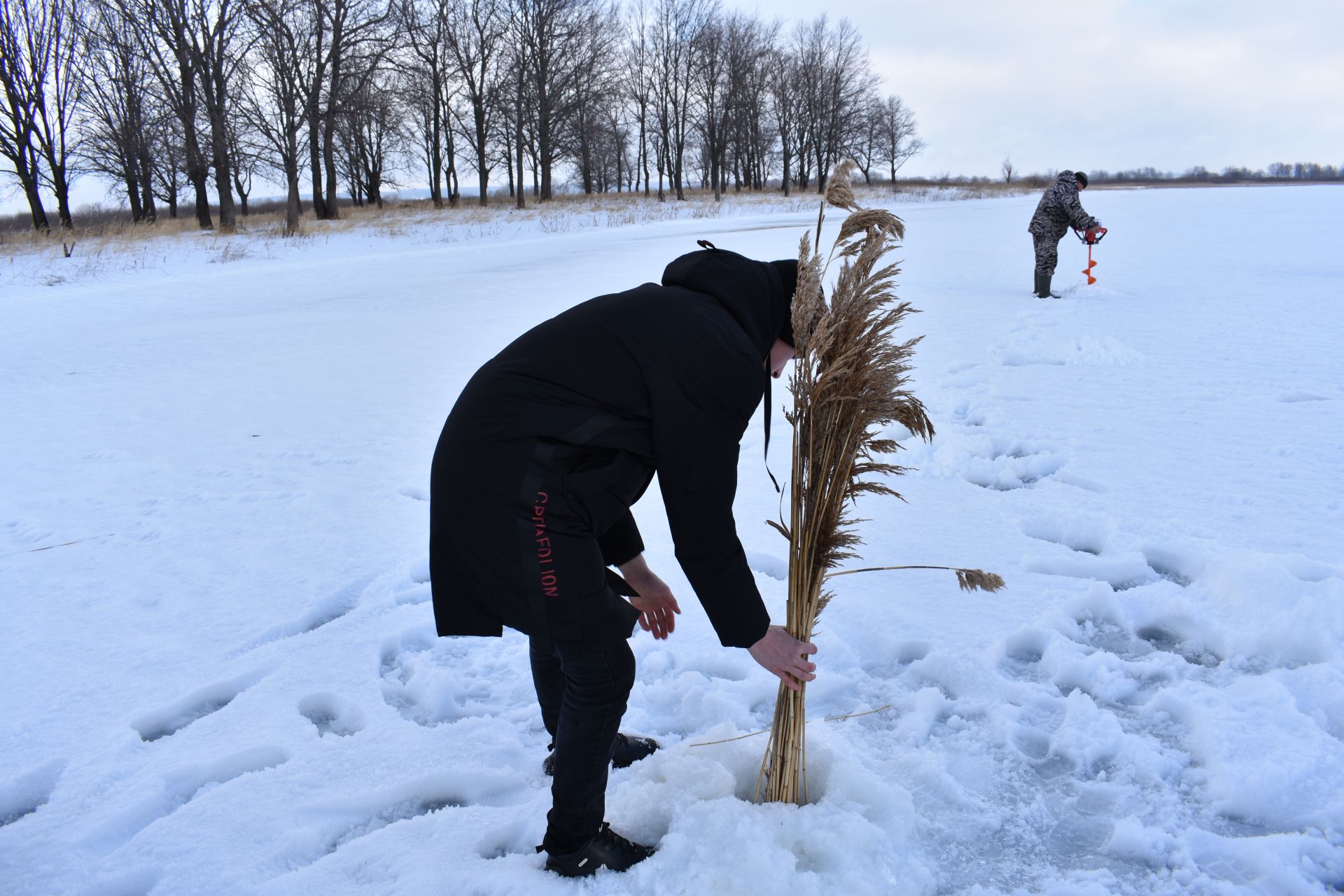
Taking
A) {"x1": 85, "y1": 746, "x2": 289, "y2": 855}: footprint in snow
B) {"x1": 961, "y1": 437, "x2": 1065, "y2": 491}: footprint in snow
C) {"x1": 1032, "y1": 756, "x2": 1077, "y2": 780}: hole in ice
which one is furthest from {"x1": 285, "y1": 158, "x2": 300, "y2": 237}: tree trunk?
{"x1": 1032, "y1": 756, "x2": 1077, "y2": 780}: hole in ice

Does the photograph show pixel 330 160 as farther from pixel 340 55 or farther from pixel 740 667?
pixel 740 667

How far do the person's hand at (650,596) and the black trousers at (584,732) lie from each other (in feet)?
1.44

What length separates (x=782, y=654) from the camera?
6.19 feet

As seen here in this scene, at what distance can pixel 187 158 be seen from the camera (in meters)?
23.3

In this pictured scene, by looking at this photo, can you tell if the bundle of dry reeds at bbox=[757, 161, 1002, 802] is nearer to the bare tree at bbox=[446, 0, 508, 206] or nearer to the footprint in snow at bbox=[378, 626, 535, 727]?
the footprint in snow at bbox=[378, 626, 535, 727]

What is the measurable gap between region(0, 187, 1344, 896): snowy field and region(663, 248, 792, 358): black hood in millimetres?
1266

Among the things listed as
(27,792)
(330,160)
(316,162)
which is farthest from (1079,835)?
(316,162)

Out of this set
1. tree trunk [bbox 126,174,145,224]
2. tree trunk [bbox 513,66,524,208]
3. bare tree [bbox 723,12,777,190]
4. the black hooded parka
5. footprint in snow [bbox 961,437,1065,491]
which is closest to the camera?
the black hooded parka

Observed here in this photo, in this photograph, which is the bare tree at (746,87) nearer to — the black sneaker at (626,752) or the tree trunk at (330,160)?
the tree trunk at (330,160)

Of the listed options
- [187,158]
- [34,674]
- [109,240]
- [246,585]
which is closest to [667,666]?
[246,585]

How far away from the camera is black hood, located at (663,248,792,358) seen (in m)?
1.81

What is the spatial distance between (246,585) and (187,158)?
24629 mm

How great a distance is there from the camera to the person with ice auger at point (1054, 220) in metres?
10.1

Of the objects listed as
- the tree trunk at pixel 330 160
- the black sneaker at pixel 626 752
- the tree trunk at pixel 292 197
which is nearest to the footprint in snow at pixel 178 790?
the black sneaker at pixel 626 752
